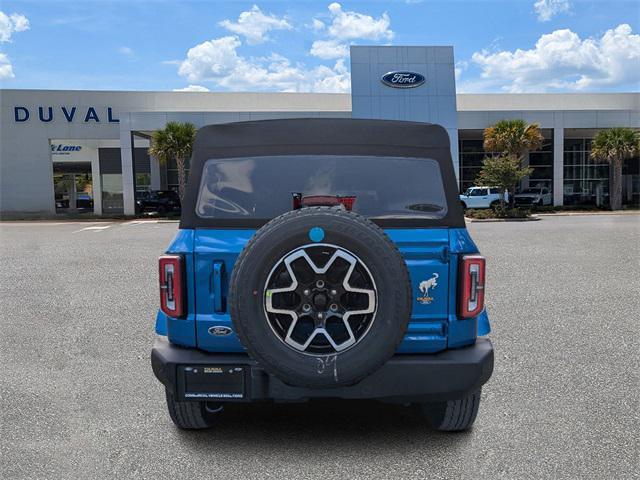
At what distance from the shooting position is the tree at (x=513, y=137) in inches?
1265

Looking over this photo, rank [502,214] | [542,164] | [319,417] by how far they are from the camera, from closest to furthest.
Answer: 1. [319,417]
2. [502,214]
3. [542,164]

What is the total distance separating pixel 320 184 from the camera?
11.2 feet

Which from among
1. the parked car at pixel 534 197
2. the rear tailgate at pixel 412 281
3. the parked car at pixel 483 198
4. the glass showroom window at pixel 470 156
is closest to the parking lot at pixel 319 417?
the rear tailgate at pixel 412 281

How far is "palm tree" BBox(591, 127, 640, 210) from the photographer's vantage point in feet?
110

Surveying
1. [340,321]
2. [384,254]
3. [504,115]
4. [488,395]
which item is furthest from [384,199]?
[504,115]

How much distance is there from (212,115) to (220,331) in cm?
3210

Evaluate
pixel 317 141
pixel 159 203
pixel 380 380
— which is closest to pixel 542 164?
pixel 159 203

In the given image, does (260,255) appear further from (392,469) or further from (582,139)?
(582,139)

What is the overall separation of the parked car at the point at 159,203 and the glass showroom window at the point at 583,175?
2825 cm

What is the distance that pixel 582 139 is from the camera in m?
43.7

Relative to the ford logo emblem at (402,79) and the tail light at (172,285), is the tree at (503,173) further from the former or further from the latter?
the tail light at (172,285)

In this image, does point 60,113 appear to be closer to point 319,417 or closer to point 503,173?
point 503,173

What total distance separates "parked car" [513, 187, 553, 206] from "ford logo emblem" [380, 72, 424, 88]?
9932 millimetres

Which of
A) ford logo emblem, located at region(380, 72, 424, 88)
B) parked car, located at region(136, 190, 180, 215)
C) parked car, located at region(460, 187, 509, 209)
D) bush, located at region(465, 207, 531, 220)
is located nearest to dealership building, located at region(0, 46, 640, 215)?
ford logo emblem, located at region(380, 72, 424, 88)
